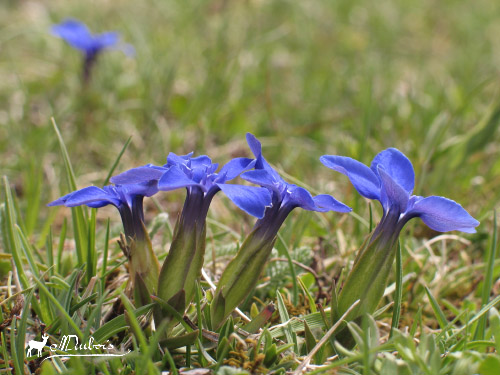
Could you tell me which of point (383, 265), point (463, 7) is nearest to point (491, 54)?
point (463, 7)

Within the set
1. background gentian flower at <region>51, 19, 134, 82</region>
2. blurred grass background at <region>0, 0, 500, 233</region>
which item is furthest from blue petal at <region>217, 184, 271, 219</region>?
background gentian flower at <region>51, 19, 134, 82</region>

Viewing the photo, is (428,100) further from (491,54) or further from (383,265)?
(383,265)

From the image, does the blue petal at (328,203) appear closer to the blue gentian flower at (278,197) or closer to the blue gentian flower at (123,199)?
the blue gentian flower at (278,197)

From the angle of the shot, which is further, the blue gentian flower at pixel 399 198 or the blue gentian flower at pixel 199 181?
the blue gentian flower at pixel 399 198

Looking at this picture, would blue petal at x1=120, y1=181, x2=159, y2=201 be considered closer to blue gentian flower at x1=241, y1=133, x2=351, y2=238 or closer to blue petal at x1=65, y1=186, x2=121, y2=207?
blue petal at x1=65, y1=186, x2=121, y2=207

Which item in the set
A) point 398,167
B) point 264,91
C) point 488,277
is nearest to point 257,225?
point 398,167

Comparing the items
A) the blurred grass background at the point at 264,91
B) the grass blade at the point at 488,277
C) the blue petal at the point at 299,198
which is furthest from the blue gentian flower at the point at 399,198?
the blurred grass background at the point at 264,91
